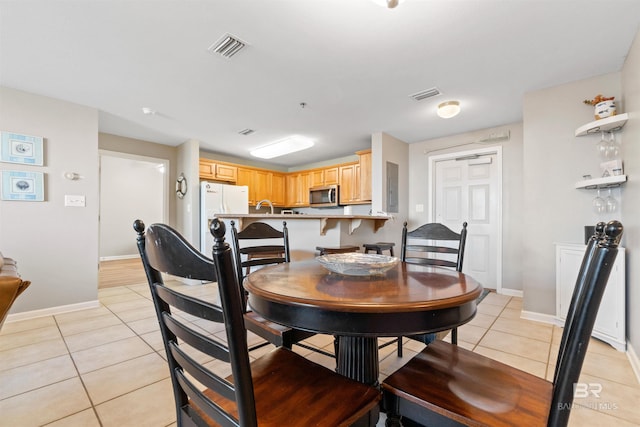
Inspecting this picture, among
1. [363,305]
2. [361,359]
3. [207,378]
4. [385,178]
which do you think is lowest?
[361,359]

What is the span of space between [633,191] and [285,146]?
12.5 ft

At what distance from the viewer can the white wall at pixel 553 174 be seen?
2625mm

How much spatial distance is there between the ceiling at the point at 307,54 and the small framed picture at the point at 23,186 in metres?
0.90

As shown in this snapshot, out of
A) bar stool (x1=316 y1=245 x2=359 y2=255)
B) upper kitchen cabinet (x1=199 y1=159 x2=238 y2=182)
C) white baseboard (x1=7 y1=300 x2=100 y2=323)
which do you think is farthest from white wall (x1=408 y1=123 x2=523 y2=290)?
white baseboard (x1=7 y1=300 x2=100 y2=323)

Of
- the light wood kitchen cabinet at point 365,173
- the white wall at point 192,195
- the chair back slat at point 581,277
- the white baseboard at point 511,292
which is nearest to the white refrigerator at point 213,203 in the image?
the white wall at point 192,195

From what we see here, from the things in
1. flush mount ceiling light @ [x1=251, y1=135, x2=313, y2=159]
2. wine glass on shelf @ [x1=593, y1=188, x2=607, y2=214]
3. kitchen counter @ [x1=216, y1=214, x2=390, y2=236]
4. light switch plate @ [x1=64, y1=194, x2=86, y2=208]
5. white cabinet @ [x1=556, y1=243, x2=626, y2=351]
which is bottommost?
white cabinet @ [x1=556, y1=243, x2=626, y2=351]

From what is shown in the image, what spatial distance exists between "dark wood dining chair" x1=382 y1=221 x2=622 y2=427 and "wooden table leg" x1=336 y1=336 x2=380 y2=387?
8.6 inches

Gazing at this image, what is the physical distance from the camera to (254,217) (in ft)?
9.20

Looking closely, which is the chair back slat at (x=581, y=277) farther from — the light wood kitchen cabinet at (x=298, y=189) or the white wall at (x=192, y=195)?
the light wood kitchen cabinet at (x=298, y=189)

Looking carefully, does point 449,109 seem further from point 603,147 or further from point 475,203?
point 475,203

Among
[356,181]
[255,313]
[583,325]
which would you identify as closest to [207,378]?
[255,313]

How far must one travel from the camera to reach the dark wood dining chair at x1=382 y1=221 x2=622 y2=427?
0.65 m

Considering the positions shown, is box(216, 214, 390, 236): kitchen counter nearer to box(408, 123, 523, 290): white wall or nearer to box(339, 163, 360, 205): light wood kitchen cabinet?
box(339, 163, 360, 205): light wood kitchen cabinet

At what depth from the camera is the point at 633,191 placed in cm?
209
